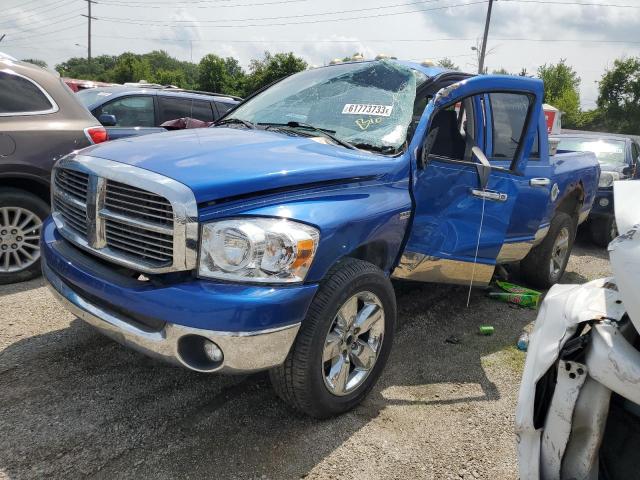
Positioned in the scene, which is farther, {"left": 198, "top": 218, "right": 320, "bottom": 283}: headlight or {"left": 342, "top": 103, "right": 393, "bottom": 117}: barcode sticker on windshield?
{"left": 342, "top": 103, "right": 393, "bottom": 117}: barcode sticker on windshield

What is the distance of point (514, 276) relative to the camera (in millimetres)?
5668

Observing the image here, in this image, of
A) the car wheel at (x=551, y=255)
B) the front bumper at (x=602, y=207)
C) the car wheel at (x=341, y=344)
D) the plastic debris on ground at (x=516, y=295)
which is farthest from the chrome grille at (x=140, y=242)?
the front bumper at (x=602, y=207)

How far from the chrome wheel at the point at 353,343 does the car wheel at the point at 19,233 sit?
10.2ft

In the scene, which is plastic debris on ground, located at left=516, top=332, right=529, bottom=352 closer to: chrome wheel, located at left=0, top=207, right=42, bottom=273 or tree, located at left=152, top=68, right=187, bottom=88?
chrome wheel, located at left=0, top=207, right=42, bottom=273

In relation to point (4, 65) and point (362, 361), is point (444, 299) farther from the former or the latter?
point (4, 65)

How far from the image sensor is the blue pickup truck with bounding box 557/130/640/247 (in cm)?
777

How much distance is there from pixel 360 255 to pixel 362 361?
584 millimetres

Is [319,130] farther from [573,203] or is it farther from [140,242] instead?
[573,203]

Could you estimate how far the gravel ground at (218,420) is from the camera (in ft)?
7.95

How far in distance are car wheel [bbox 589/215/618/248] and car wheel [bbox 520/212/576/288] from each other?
267cm

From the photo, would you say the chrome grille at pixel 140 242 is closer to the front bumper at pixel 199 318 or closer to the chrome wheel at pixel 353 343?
the front bumper at pixel 199 318

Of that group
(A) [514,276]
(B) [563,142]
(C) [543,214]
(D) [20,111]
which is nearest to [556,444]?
(C) [543,214]

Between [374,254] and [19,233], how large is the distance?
317 cm

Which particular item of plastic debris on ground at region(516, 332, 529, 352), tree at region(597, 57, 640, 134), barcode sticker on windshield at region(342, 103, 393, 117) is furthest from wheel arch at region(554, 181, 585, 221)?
tree at region(597, 57, 640, 134)
